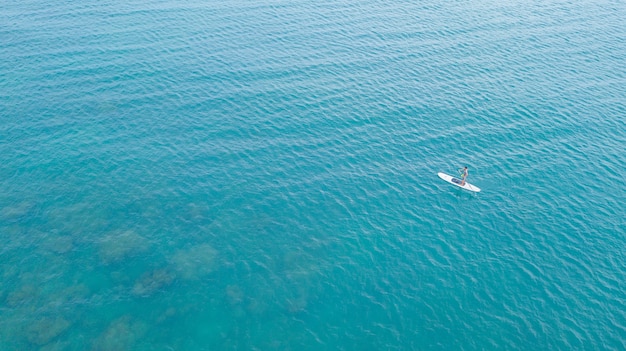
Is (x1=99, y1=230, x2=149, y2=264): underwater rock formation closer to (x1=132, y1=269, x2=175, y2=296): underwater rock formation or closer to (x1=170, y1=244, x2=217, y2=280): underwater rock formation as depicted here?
(x1=132, y1=269, x2=175, y2=296): underwater rock formation

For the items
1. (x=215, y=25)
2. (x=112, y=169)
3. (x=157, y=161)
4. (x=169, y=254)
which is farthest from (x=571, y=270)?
(x=215, y=25)

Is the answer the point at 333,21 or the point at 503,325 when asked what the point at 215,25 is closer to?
the point at 333,21

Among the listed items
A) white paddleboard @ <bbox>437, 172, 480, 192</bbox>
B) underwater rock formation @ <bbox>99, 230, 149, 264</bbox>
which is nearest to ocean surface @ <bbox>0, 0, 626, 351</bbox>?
underwater rock formation @ <bbox>99, 230, 149, 264</bbox>

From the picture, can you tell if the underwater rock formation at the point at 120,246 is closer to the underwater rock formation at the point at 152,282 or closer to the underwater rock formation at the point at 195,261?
the underwater rock formation at the point at 152,282

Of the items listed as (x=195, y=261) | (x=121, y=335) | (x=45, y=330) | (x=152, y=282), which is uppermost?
(x=195, y=261)

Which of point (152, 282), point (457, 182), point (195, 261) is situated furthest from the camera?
point (457, 182)

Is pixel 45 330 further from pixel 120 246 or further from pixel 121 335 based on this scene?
pixel 120 246

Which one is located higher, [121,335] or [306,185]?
[306,185]

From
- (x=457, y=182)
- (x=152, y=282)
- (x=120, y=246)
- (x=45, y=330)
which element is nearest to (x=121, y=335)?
(x=152, y=282)

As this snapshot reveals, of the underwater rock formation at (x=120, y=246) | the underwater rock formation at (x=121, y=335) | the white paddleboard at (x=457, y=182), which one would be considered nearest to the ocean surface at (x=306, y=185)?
the underwater rock formation at (x=121, y=335)
